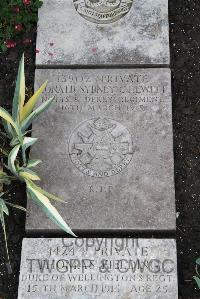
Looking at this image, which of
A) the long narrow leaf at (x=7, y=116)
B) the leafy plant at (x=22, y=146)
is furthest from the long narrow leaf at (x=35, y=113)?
the long narrow leaf at (x=7, y=116)

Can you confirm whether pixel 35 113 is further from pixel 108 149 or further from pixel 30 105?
pixel 108 149

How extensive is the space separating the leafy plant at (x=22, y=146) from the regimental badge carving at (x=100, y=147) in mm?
291

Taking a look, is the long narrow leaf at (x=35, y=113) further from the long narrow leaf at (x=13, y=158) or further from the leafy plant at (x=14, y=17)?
the leafy plant at (x=14, y=17)

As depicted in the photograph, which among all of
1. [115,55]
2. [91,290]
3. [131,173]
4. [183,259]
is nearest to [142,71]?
[115,55]

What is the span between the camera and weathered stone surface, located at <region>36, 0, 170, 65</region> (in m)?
3.58

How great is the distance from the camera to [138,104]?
135 inches

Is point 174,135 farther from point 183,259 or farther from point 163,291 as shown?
point 163,291

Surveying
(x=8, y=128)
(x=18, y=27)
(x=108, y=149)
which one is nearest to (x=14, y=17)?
(x=18, y=27)

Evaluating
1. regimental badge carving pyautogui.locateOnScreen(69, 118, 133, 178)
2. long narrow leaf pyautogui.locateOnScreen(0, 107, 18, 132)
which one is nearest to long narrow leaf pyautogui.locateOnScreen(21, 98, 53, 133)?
long narrow leaf pyautogui.locateOnScreen(0, 107, 18, 132)

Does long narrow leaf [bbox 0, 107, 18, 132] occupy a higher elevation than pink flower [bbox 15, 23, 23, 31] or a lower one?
lower

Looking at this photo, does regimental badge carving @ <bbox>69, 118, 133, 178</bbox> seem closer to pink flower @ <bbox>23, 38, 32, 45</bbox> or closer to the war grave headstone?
the war grave headstone

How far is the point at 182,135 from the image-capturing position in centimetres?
358

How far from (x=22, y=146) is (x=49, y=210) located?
1.41 ft

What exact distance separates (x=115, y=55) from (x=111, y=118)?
18.8 inches
